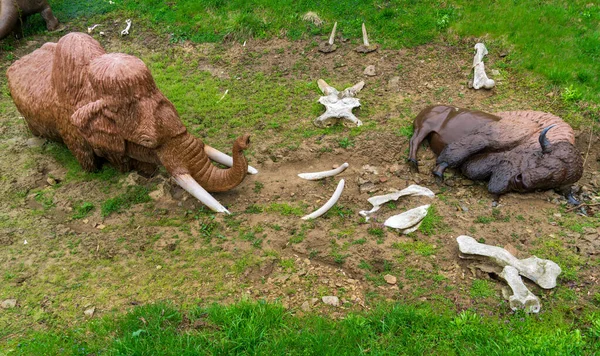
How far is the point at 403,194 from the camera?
5027 millimetres

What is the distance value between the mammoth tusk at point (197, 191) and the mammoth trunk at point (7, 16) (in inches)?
229

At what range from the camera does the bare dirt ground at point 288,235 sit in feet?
12.9

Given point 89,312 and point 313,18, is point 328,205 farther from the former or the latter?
point 313,18

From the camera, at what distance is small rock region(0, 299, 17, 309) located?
3826 mm

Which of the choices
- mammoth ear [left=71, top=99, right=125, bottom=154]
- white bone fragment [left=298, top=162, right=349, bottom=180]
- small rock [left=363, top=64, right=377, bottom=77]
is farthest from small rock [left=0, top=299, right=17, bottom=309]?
small rock [left=363, top=64, right=377, bottom=77]

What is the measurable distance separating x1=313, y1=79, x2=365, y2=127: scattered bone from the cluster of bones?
988 mm

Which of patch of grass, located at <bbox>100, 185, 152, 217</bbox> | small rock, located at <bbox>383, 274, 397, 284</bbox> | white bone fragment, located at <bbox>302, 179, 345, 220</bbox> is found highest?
white bone fragment, located at <bbox>302, 179, 345, 220</bbox>

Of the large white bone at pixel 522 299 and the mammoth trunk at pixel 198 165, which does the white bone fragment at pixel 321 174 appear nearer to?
the mammoth trunk at pixel 198 165

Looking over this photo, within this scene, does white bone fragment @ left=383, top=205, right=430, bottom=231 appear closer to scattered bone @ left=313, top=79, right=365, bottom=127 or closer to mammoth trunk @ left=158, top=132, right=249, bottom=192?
mammoth trunk @ left=158, top=132, right=249, bottom=192

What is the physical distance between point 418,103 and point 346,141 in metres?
1.44

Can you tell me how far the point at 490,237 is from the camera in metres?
4.47

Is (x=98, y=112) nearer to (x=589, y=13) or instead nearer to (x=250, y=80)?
(x=250, y=80)

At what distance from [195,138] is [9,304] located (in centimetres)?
231

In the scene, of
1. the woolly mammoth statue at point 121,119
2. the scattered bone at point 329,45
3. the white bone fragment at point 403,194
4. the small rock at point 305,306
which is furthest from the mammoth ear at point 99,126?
the scattered bone at point 329,45
